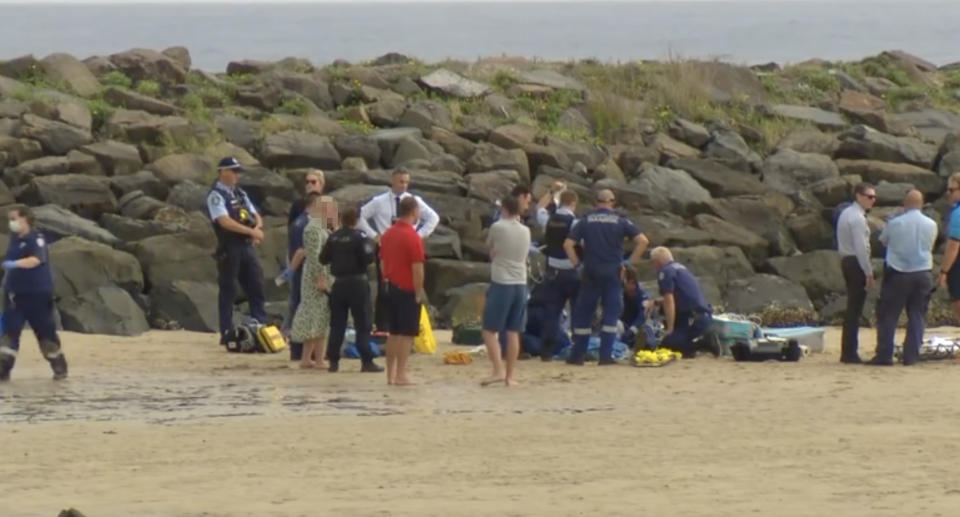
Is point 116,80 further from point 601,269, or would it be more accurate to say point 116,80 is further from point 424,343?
point 601,269

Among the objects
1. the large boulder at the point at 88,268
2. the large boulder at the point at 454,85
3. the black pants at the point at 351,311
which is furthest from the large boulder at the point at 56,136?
the black pants at the point at 351,311

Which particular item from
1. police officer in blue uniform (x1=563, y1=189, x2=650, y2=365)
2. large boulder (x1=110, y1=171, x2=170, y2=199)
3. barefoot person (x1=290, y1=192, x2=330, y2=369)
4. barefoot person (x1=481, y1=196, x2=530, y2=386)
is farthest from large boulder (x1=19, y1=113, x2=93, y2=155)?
barefoot person (x1=481, y1=196, x2=530, y2=386)

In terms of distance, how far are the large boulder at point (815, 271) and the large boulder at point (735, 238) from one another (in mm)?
542

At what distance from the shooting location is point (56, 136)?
82.2 ft

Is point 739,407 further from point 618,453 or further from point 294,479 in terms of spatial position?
point 294,479

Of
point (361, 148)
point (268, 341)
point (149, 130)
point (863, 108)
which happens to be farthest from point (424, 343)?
point (863, 108)

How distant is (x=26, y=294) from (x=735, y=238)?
410 inches

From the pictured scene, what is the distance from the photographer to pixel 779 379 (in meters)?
16.2

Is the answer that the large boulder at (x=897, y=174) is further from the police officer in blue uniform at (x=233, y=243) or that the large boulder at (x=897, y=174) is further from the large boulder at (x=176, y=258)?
the police officer in blue uniform at (x=233, y=243)

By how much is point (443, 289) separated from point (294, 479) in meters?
9.59

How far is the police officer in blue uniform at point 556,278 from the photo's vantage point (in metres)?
17.3

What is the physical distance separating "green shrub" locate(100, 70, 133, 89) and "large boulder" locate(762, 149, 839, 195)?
899 cm

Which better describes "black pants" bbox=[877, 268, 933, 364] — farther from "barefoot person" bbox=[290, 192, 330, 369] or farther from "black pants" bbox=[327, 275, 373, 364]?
"barefoot person" bbox=[290, 192, 330, 369]

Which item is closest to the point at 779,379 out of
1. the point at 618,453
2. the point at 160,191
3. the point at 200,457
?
the point at 618,453
